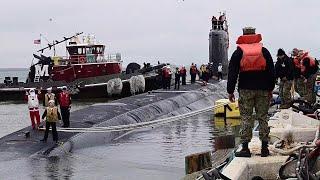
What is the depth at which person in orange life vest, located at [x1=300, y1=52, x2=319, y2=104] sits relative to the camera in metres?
14.0

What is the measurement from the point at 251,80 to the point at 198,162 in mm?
3643

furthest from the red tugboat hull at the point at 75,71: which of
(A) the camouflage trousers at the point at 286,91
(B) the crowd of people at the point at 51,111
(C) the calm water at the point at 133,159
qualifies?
(A) the camouflage trousers at the point at 286,91

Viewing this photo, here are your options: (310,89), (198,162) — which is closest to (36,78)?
(310,89)

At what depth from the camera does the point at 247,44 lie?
7117 mm

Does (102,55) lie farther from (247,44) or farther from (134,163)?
(247,44)

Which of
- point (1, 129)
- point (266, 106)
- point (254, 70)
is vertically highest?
point (254, 70)

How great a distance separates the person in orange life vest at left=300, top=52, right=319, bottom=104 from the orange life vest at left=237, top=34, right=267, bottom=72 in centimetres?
727

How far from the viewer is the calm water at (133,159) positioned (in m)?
11.5

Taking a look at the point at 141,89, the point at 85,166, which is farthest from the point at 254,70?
the point at 141,89

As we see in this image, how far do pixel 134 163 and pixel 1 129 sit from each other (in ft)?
50.2

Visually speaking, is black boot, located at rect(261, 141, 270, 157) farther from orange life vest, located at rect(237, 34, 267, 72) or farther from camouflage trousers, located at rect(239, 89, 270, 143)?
orange life vest, located at rect(237, 34, 267, 72)

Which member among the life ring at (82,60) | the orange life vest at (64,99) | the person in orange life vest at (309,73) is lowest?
the orange life vest at (64,99)

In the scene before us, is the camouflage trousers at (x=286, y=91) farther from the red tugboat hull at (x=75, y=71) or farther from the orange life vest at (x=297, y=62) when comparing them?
the red tugboat hull at (x=75, y=71)

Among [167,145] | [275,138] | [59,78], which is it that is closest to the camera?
[275,138]
